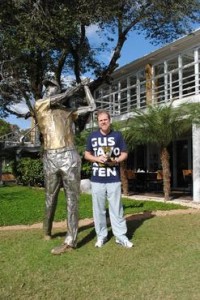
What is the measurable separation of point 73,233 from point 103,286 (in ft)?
5.52

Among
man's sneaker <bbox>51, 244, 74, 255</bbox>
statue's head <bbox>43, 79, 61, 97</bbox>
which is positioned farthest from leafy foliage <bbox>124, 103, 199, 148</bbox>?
man's sneaker <bbox>51, 244, 74, 255</bbox>

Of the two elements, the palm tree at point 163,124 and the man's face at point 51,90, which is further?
the palm tree at point 163,124

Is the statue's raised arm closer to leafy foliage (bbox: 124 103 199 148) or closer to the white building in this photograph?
leafy foliage (bbox: 124 103 199 148)

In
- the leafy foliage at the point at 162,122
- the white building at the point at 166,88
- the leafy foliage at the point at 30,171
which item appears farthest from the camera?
the leafy foliage at the point at 30,171

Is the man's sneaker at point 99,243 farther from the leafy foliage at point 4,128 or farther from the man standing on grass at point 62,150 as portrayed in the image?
the leafy foliage at point 4,128

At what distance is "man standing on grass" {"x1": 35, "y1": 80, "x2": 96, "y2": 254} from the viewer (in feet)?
22.0

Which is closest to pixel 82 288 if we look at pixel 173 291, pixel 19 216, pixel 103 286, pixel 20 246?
pixel 103 286

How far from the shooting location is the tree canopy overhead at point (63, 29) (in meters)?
16.0

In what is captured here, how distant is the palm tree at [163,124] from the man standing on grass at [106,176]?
23.1 ft

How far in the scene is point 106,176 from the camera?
675 centimetres

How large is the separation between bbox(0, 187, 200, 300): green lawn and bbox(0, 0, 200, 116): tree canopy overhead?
9.36m

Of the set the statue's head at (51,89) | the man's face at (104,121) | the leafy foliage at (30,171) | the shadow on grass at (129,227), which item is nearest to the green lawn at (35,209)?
the shadow on grass at (129,227)

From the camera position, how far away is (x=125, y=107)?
21.8 meters

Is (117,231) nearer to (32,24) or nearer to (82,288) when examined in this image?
(82,288)
